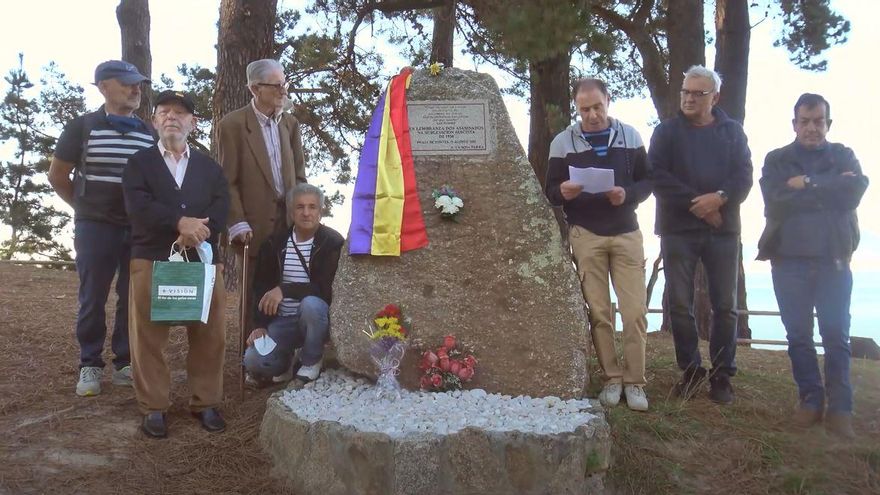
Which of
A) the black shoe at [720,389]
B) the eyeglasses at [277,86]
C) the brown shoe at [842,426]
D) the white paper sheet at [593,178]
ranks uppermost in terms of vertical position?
the eyeglasses at [277,86]

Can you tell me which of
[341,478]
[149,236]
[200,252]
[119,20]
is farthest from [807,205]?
[119,20]

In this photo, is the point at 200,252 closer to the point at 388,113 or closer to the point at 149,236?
the point at 149,236

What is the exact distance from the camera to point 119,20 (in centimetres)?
818

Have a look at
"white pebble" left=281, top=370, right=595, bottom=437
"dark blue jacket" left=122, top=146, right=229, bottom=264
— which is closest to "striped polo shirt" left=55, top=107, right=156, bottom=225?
"dark blue jacket" left=122, top=146, right=229, bottom=264

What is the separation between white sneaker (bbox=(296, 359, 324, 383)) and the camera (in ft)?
13.3

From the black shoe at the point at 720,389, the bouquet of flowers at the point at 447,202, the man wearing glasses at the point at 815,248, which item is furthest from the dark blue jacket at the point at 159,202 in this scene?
the man wearing glasses at the point at 815,248

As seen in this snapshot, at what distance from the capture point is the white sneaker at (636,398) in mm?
3906

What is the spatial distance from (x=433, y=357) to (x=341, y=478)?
36.0 inches

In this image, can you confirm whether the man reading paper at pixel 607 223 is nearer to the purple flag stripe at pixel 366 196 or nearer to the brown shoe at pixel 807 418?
the brown shoe at pixel 807 418

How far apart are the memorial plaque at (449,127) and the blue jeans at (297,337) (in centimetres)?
108

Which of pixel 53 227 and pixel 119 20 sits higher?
pixel 119 20

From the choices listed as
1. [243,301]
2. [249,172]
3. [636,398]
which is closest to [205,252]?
[243,301]

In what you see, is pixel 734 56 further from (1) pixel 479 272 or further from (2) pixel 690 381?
(1) pixel 479 272

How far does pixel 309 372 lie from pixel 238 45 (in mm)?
3436
